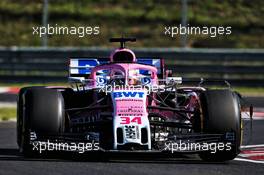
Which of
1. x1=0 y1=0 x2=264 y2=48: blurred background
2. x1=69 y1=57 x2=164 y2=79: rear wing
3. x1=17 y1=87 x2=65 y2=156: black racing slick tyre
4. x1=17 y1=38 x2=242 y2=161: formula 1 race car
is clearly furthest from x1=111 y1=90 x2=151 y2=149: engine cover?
x1=0 y1=0 x2=264 y2=48: blurred background

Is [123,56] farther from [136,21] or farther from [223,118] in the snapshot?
[136,21]

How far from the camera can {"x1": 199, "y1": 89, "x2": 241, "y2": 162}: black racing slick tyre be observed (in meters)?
11.6

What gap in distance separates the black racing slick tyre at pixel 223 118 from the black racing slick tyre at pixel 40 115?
1739 millimetres

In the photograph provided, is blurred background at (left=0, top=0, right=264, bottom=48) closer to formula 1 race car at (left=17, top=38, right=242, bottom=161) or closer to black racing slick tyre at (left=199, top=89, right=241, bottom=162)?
formula 1 race car at (left=17, top=38, right=242, bottom=161)

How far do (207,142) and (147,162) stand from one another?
2.49 feet

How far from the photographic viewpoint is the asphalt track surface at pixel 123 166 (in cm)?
1070

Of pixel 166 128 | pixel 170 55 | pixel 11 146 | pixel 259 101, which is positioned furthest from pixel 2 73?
pixel 166 128

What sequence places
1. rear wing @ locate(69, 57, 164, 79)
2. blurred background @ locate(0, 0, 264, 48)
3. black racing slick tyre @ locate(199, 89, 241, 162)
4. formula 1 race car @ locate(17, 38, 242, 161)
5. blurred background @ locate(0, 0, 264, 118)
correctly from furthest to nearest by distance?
blurred background @ locate(0, 0, 264, 48) → blurred background @ locate(0, 0, 264, 118) → rear wing @ locate(69, 57, 164, 79) → black racing slick tyre @ locate(199, 89, 241, 162) → formula 1 race car @ locate(17, 38, 242, 161)

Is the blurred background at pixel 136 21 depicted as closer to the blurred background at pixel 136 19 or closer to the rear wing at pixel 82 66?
the blurred background at pixel 136 19

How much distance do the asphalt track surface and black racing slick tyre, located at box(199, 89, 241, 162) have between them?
0.48 feet

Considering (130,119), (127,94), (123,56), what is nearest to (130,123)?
(130,119)

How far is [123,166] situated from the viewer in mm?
11180

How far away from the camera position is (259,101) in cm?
2286

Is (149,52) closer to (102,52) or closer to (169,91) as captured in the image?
(102,52)
